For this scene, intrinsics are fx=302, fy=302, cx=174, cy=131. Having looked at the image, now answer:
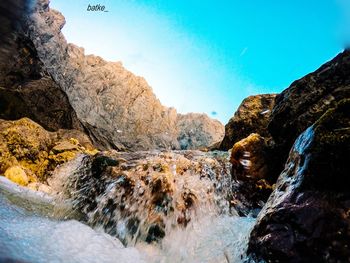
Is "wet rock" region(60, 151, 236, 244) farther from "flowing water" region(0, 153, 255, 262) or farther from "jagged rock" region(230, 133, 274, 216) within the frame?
"jagged rock" region(230, 133, 274, 216)

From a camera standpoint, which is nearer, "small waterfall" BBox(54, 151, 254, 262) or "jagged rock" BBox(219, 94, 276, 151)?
"small waterfall" BBox(54, 151, 254, 262)

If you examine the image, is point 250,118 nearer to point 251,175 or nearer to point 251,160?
point 251,160

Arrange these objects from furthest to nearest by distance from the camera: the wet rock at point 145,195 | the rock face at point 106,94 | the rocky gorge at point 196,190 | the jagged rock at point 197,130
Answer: the jagged rock at point 197,130 → the rock face at point 106,94 → the wet rock at point 145,195 → the rocky gorge at point 196,190

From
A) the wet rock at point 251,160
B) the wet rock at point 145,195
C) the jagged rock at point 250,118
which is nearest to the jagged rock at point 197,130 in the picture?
the jagged rock at point 250,118

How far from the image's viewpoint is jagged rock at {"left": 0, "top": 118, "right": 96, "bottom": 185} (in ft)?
49.8

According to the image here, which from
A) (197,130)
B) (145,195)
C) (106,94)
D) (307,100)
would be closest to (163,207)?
(145,195)

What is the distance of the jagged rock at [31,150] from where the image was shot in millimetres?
15191

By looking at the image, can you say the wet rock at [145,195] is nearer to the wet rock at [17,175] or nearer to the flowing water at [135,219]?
the flowing water at [135,219]

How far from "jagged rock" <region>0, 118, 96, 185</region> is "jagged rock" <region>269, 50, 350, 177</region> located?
1102cm

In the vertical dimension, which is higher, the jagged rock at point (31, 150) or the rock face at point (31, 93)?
the rock face at point (31, 93)

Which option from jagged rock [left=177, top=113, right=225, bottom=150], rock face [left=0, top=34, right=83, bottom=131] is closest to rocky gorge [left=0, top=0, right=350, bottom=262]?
rock face [left=0, top=34, right=83, bottom=131]

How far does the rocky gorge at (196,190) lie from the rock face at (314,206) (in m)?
0.01

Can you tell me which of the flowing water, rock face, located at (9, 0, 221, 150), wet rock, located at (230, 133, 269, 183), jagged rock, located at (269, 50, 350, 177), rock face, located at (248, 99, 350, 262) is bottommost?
the flowing water

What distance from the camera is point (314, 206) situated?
3.72m
